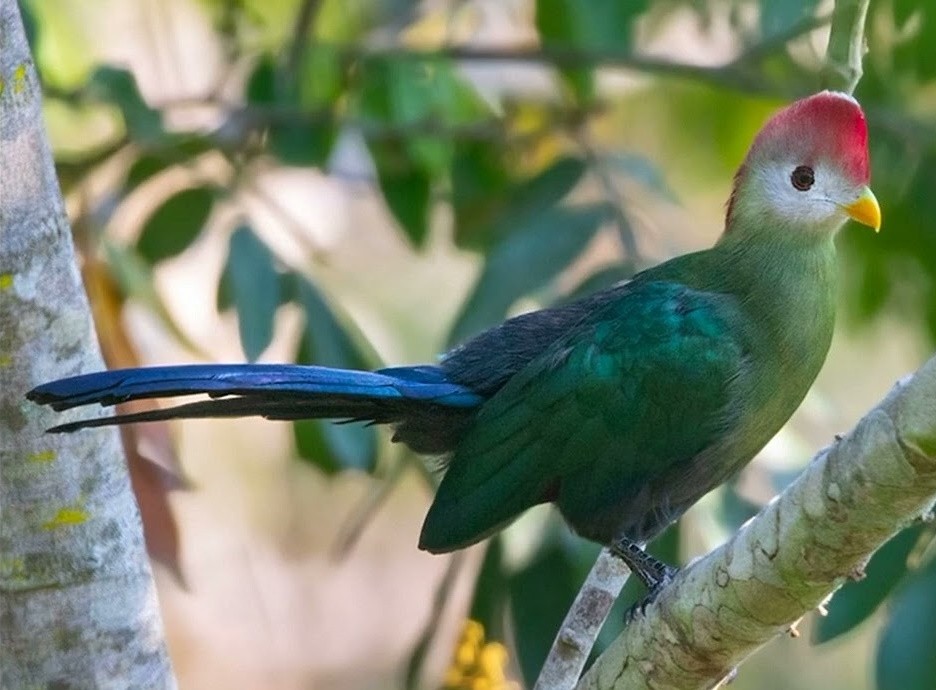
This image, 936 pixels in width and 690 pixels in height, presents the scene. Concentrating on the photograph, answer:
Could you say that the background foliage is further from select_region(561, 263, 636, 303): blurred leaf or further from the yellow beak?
the yellow beak

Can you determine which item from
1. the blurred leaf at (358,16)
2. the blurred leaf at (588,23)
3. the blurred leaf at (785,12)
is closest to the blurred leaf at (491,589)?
the blurred leaf at (588,23)

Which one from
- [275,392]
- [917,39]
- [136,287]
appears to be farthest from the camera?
[917,39]

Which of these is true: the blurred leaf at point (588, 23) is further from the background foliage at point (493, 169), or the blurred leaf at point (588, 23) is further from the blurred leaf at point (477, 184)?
the blurred leaf at point (477, 184)

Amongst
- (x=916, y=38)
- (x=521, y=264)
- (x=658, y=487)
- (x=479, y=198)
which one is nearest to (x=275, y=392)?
(x=658, y=487)

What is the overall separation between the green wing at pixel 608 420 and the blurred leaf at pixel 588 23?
76cm

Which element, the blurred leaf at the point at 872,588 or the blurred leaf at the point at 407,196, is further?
the blurred leaf at the point at 407,196

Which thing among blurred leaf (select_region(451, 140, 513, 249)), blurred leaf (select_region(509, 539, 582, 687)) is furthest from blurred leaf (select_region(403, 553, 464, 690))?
blurred leaf (select_region(451, 140, 513, 249))

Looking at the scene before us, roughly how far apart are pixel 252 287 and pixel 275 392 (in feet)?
2.92

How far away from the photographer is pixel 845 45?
7.88ft

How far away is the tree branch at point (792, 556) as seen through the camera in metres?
1.66

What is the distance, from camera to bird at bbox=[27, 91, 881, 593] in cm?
257

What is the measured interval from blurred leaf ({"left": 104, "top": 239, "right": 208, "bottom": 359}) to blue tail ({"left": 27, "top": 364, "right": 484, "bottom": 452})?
0.65m

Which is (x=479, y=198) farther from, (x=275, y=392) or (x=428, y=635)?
(x=275, y=392)

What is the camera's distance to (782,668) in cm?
661
